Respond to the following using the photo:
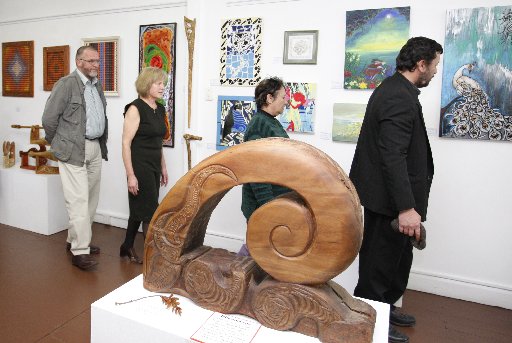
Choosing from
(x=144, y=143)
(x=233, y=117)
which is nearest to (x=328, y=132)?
(x=233, y=117)

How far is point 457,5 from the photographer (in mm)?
2723

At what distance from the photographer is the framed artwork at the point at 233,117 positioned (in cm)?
348

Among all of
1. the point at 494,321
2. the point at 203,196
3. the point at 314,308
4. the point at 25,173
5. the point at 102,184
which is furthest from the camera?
the point at 102,184

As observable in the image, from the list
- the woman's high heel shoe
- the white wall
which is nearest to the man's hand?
the white wall

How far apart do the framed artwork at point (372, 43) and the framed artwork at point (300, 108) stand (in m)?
0.31

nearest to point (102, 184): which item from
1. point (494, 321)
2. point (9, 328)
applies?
point (9, 328)

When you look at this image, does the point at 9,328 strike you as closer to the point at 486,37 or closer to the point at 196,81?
the point at 196,81

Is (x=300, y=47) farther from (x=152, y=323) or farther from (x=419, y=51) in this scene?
(x=152, y=323)

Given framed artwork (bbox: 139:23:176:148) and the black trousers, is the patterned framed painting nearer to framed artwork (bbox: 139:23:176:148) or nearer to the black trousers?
framed artwork (bbox: 139:23:176:148)

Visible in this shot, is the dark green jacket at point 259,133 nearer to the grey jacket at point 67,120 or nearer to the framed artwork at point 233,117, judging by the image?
the framed artwork at point 233,117

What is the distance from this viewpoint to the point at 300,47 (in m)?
3.21

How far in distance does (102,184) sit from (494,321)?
12.4 feet

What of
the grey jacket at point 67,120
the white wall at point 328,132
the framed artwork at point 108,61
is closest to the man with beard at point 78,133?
the grey jacket at point 67,120

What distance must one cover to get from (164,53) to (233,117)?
3.26ft
